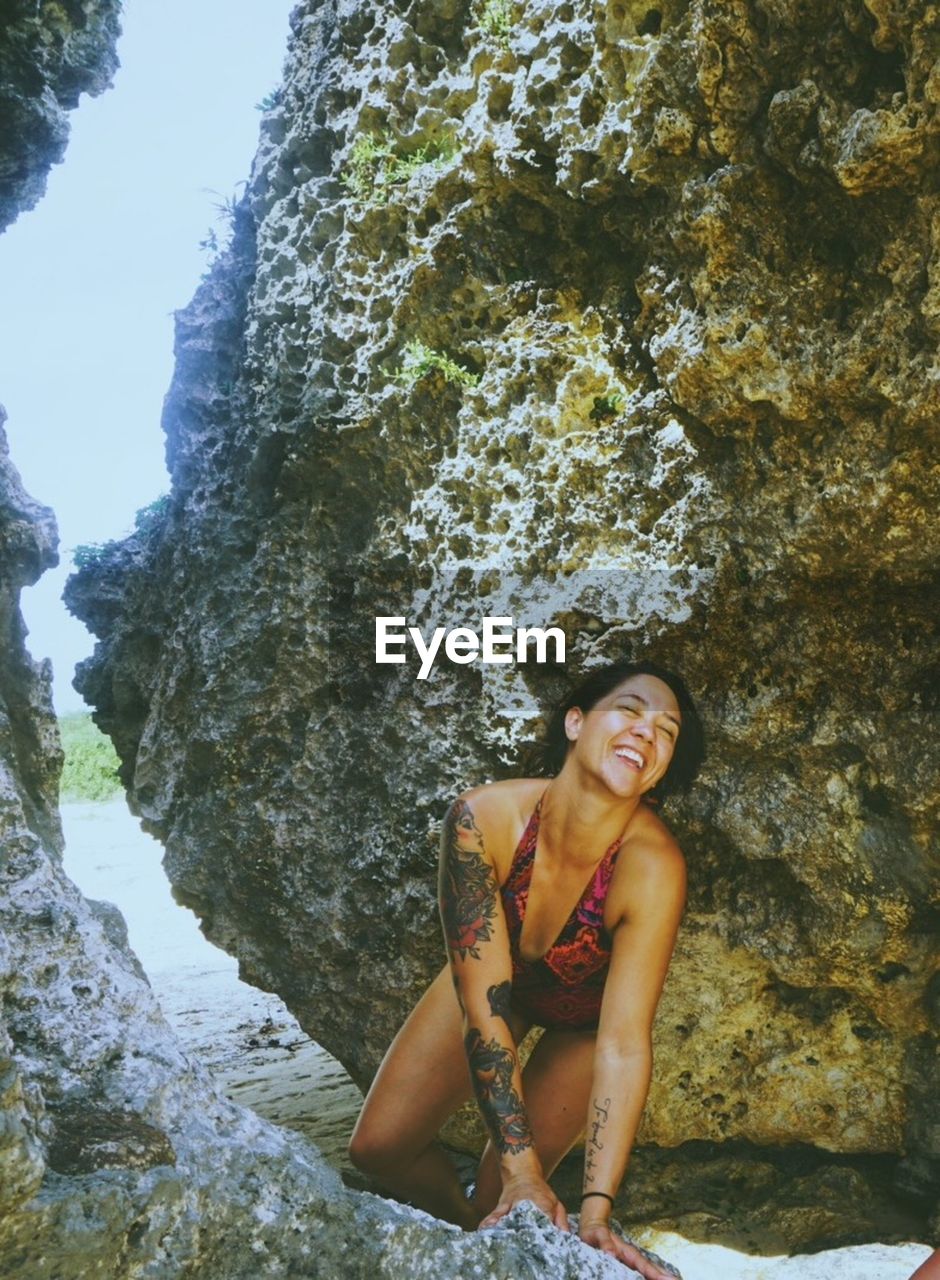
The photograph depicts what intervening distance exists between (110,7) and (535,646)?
9.56 ft

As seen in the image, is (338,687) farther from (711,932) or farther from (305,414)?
(711,932)

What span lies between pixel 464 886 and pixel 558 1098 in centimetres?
60

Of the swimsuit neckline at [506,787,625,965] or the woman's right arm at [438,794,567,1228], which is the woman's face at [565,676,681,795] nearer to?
the swimsuit neckline at [506,787,625,965]

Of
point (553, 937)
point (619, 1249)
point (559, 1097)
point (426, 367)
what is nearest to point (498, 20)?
point (426, 367)

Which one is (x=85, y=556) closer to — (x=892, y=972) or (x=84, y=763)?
(x=892, y=972)

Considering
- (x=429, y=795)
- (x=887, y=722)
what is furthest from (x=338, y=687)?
(x=887, y=722)

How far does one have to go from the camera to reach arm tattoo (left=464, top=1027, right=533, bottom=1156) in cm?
255

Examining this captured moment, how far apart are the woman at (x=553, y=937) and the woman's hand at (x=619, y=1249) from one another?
0.35 metres

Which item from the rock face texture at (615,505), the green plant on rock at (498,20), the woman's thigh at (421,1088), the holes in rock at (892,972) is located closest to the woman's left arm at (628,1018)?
the rock face texture at (615,505)

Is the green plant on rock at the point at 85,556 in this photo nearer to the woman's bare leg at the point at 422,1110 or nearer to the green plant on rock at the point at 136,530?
the green plant on rock at the point at 136,530

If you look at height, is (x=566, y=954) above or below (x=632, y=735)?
below

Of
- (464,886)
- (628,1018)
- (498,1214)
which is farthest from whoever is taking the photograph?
(464,886)

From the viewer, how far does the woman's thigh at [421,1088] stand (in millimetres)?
2969

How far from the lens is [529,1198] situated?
240 centimetres
